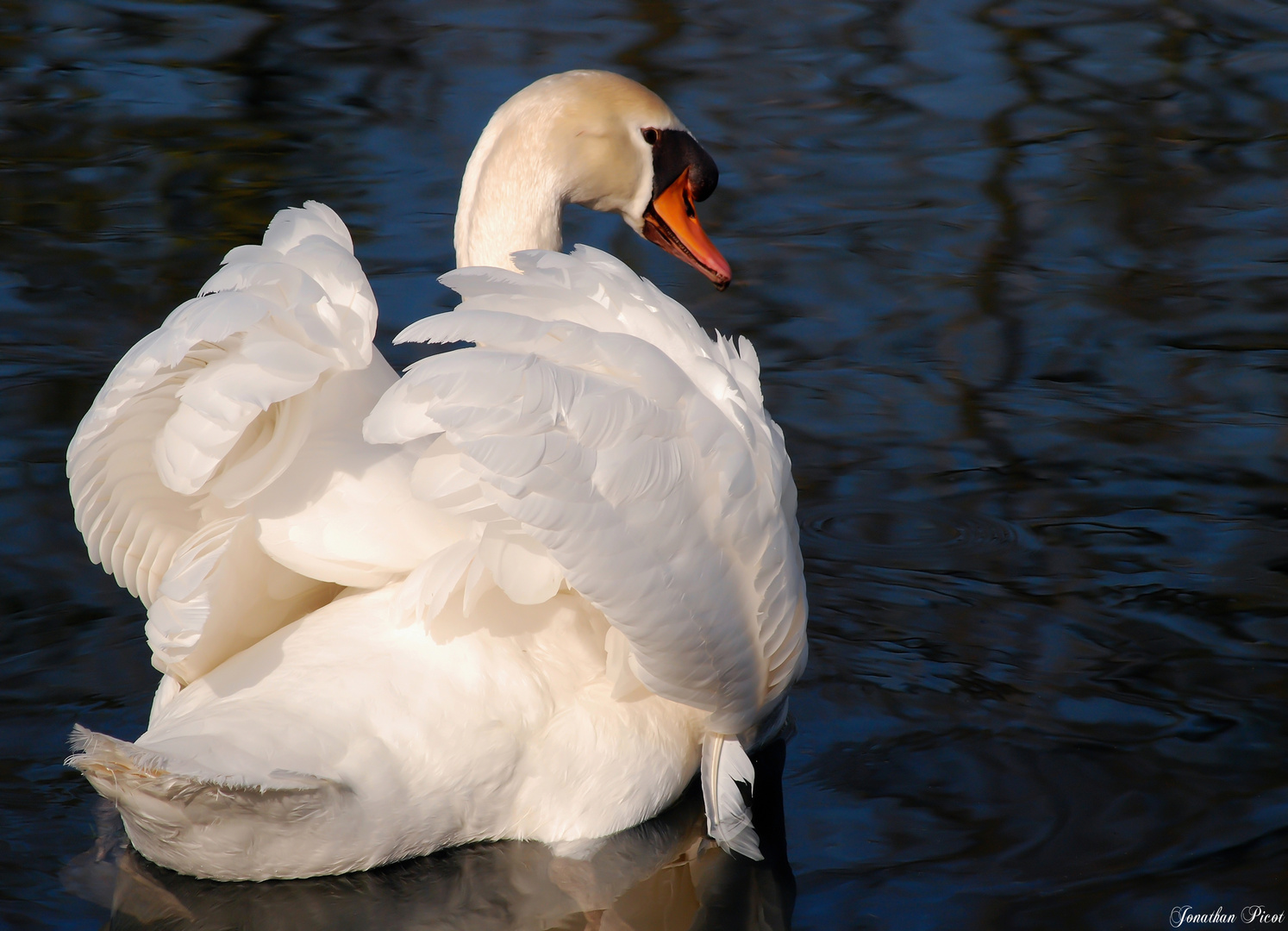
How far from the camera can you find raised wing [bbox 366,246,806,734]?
2609 millimetres

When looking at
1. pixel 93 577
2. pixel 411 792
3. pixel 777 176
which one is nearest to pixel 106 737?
pixel 411 792

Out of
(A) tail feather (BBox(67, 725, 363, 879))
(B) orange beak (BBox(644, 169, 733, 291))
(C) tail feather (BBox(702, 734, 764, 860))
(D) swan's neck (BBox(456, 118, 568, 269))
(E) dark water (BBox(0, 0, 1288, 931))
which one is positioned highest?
(D) swan's neck (BBox(456, 118, 568, 269))

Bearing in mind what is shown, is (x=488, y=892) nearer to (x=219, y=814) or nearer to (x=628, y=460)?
(x=219, y=814)

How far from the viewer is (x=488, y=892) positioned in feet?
10.3

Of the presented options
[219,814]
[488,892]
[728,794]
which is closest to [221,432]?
[219,814]

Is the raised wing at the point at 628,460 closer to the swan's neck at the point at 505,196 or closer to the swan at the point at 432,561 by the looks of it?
the swan at the point at 432,561

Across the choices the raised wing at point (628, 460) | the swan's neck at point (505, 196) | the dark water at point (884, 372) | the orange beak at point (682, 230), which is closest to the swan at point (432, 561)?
the raised wing at point (628, 460)

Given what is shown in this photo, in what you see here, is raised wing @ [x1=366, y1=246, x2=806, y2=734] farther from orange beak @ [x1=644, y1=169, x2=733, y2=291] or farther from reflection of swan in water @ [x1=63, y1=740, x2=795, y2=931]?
orange beak @ [x1=644, y1=169, x2=733, y2=291]

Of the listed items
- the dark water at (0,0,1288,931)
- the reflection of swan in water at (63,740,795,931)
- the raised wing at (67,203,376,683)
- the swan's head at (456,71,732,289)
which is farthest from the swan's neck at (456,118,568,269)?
the reflection of swan in water at (63,740,795,931)

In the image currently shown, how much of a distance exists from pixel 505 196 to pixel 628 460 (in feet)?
4.55

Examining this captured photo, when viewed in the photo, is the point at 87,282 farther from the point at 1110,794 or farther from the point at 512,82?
the point at 1110,794

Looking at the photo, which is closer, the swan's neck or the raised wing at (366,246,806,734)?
the raised wing at (366,246,806,734)

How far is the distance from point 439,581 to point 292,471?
40 cm

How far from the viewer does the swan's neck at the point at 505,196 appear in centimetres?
390
